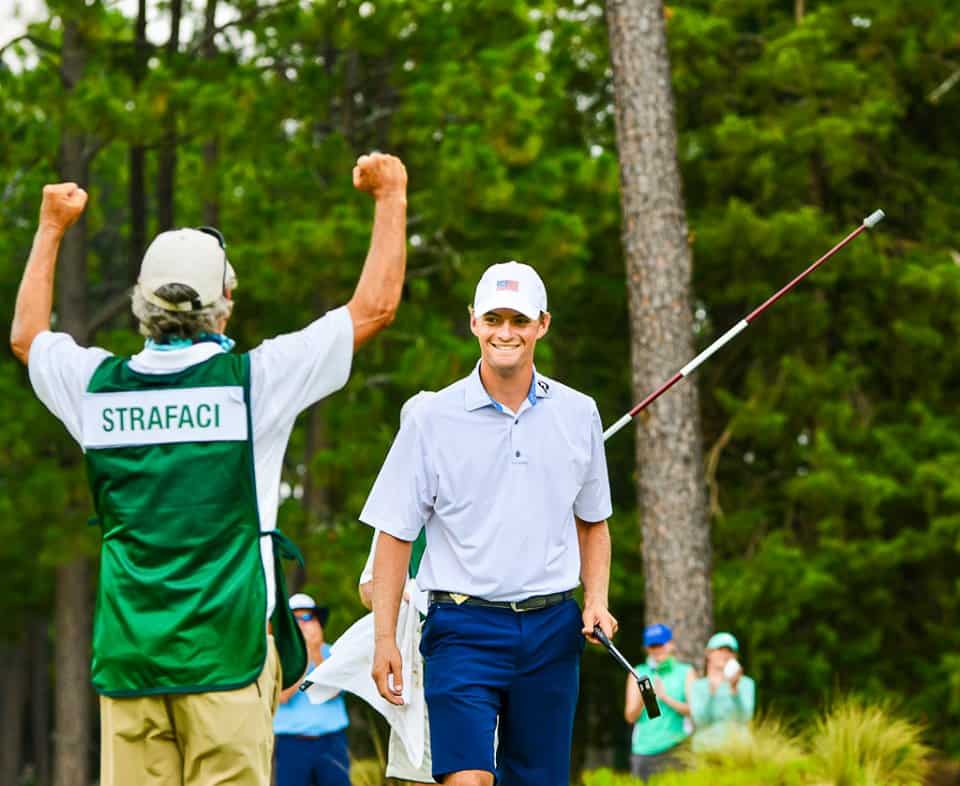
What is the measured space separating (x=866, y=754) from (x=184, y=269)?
250 inches

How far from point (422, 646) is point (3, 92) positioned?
16.5 meters

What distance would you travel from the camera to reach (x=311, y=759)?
962 cm

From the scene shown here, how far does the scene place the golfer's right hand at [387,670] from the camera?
4664 millimetres

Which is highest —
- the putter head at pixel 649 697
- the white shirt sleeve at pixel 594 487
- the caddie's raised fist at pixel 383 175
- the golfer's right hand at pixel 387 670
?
the caddie's raised fist at pixel 383 175

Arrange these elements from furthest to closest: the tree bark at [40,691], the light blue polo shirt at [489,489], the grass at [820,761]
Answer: the tree bark at [40,691], the grass at [820,761], the light blue polo shirt at [489,489]

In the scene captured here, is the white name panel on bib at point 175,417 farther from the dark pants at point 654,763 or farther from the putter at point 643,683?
the dark pants at point 654,763

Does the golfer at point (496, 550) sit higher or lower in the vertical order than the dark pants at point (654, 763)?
higher

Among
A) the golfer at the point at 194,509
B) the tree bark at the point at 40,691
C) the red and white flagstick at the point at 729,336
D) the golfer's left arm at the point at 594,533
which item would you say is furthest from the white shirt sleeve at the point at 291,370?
the tree bark at the point at 40,691

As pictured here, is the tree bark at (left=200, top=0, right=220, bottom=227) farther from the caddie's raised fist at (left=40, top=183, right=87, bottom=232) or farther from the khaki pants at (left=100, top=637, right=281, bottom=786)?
the khaki pants at (left=100, top=637, right=281, bottom=786)

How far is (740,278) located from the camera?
21.3 metres

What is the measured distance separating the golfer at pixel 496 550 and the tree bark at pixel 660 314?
7.92 metres

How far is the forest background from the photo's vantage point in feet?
60.2

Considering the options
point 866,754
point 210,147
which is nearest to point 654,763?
point 866,754

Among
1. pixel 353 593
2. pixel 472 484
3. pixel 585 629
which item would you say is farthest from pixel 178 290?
pixel 353 593
